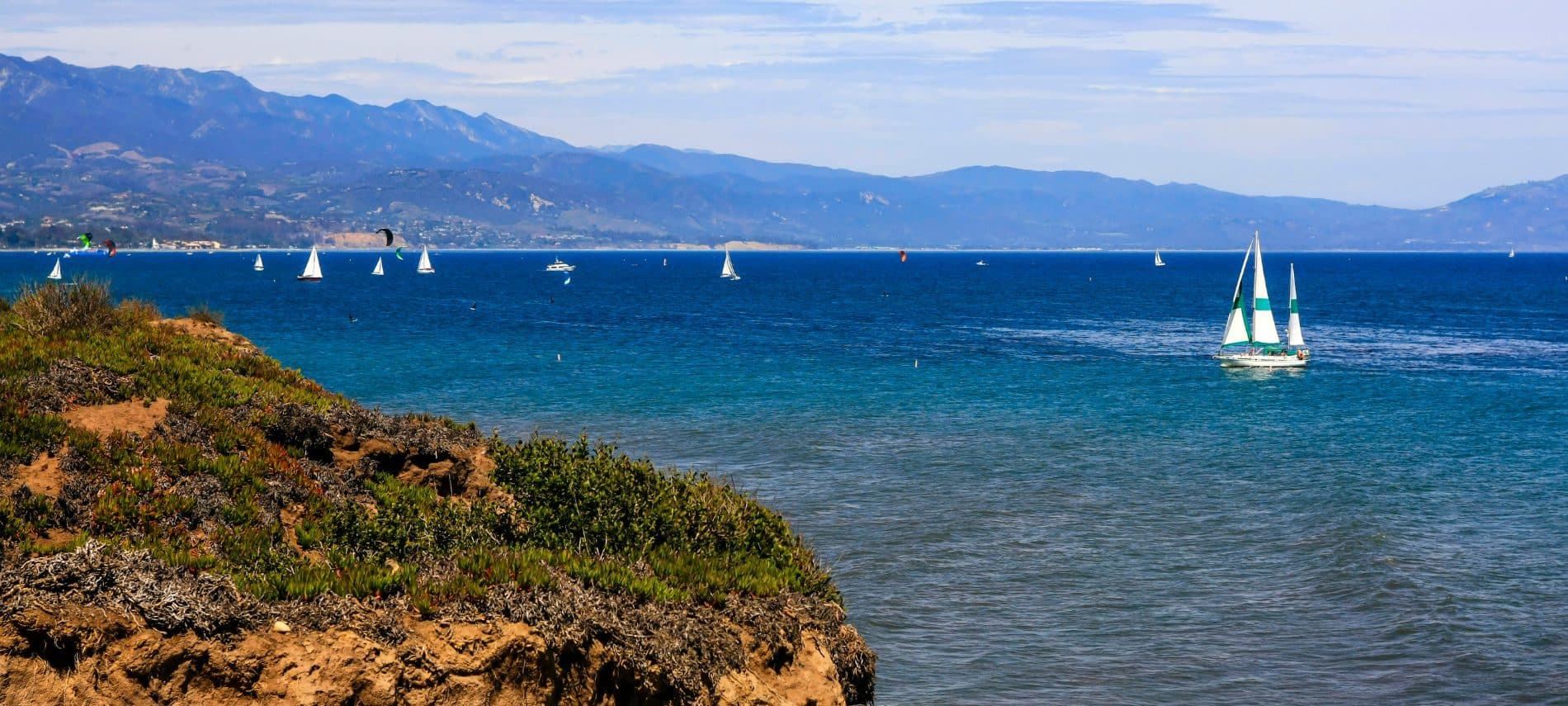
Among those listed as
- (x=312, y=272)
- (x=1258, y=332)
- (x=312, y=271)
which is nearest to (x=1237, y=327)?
(x=1258, y=332)

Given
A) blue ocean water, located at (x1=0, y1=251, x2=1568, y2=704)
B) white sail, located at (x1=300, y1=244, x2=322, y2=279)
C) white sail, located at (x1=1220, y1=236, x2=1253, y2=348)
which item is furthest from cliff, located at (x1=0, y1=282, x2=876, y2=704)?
white sail, located at (x1=300, y1=244, x2=322, y2=279)

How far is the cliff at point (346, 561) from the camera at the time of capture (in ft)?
46.6

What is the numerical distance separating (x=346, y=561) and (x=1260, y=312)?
7420 cm

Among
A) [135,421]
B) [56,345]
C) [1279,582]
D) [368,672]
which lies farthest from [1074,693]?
[56,345]

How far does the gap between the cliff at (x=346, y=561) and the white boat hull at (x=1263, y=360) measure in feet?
188

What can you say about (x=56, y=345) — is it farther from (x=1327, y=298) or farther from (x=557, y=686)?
(x=1327, y=298)

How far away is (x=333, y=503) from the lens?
2130 cm

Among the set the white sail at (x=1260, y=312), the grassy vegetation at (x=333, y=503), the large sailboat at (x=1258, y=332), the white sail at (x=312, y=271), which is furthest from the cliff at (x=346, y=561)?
the white sail at (x=312, y=271)

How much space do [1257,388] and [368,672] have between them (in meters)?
57.2

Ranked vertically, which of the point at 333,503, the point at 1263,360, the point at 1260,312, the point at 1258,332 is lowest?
the point at 1263,360

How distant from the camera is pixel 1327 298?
Result: 533ft

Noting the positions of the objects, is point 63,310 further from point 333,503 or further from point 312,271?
point 312,271

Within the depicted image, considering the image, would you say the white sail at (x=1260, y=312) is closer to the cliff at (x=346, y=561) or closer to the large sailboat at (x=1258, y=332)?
the large sailboat at (x=1258, y=332)

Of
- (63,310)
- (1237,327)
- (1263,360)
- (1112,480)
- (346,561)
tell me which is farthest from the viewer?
(1237,327)
